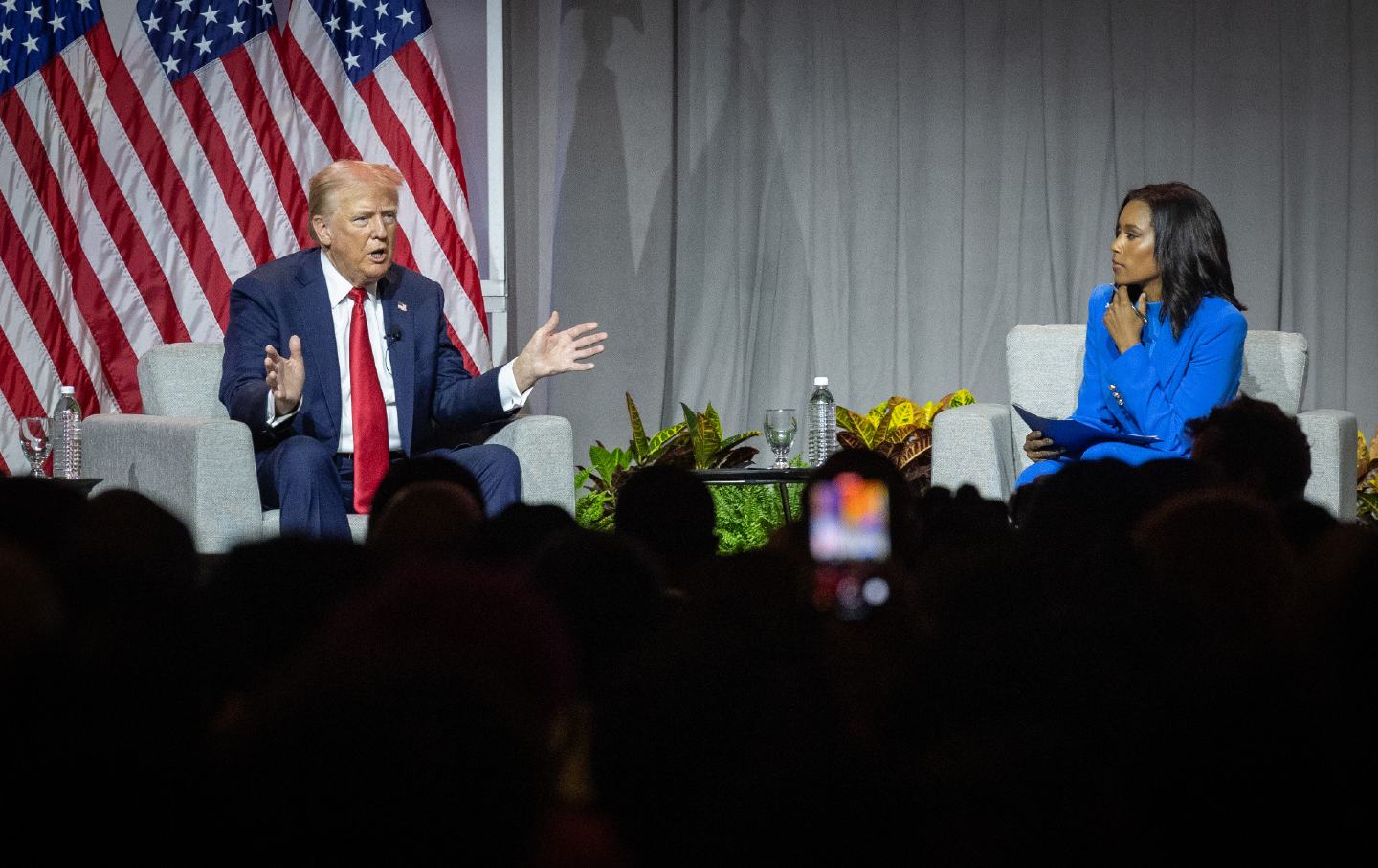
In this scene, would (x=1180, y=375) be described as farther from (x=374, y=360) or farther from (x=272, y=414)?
(x=272, y=414)

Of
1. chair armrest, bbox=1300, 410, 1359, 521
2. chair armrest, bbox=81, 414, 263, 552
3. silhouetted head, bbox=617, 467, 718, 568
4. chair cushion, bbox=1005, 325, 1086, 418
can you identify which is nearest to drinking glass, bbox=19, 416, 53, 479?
chair armrest, bbox=81, 414, 263, 552

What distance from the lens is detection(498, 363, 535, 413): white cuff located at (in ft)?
10.2

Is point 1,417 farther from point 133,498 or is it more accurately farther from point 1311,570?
point 1311,570

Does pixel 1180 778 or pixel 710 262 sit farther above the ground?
pixel 710 262

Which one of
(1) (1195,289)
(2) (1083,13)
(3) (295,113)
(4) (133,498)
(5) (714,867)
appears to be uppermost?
(2) (1083,13)

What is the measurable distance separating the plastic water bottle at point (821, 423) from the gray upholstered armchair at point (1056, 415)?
40cm

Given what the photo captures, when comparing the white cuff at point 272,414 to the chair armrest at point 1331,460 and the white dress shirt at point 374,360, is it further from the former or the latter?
the chair armrest at point 1331,460

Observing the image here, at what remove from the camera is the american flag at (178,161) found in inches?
151

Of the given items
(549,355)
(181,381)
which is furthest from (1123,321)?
(181,381)

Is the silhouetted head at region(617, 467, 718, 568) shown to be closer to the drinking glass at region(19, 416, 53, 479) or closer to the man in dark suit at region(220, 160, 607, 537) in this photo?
the man in dark suit at region(220, 160, 607, 537)

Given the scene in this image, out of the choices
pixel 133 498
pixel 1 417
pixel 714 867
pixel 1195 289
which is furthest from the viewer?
pixel 1 417

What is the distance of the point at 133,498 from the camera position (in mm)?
926

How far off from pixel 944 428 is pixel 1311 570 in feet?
8.80

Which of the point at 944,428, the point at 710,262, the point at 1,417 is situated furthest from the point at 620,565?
the point at 710,262
